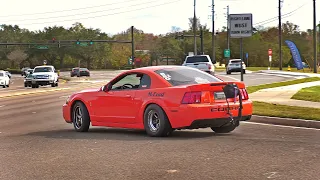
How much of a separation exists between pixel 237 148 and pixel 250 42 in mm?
95661

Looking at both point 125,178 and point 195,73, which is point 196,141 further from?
point 125,178

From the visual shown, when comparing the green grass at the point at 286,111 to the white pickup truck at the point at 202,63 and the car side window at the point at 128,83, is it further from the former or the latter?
the white pickup truck at the point at 202,63

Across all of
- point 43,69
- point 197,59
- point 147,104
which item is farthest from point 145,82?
point 43,69

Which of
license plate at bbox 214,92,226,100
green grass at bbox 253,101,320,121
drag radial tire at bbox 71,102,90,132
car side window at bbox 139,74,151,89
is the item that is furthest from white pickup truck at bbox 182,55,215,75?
license plate at bbox 214,92,226,100

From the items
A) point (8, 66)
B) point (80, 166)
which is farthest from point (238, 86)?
point (8, 66)

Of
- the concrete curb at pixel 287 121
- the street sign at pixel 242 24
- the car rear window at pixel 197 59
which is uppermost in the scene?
the street sign at pixel 242 24

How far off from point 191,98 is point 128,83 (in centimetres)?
194

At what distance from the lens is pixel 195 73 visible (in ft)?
36.6

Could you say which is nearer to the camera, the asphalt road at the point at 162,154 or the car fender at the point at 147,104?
the asphalt road at the point at 162,154

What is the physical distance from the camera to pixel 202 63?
108ft

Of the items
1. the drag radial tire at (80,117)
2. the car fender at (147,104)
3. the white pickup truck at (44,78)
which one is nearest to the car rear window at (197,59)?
the white pickup truck at (44,78)

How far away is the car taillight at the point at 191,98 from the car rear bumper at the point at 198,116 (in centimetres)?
8

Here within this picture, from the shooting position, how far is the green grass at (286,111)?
44.1ft

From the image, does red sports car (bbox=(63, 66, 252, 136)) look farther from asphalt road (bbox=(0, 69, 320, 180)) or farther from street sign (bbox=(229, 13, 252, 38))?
street sign (bbox=(229, 13, 252, 38))
